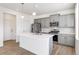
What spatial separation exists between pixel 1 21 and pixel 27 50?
6.33 ft

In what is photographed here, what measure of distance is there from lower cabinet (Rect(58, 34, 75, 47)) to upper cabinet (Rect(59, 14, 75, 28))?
1.93 ft

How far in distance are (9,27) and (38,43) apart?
6.15 feet

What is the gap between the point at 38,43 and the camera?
238cm

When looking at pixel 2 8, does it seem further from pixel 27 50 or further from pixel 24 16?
pixel 27 50

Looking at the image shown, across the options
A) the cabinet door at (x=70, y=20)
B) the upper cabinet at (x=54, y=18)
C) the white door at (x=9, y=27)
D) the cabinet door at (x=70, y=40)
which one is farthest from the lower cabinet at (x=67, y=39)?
the white door at (x=9, y=27)

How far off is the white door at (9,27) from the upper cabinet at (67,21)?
96.1 inches

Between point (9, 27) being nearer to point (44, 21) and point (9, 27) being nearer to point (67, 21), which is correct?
point (44, 21)

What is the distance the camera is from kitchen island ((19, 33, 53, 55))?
222 centimetres

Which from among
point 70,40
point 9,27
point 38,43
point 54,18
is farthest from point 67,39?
point 9,27

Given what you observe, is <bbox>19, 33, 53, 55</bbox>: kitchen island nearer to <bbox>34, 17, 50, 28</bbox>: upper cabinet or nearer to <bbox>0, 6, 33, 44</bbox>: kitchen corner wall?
<bbox>0, 6, 33, 44</bbox>: kitchen corner wall

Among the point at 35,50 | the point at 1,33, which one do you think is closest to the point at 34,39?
the point at 35,50

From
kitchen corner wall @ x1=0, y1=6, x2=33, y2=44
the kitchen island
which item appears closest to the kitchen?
the kitchen island

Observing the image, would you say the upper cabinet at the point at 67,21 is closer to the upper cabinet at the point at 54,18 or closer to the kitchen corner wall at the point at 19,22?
the upper cabinet at the point at 54,18

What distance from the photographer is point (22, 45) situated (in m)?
2.93
